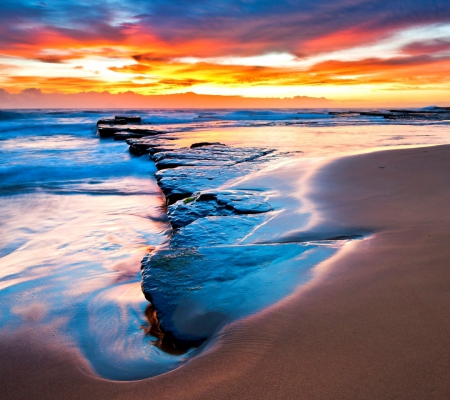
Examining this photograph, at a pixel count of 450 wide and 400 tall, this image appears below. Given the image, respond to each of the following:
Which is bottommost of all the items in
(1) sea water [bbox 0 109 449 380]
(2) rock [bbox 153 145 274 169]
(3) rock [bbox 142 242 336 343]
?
(1) sea water [bbox 0 109 449 380]

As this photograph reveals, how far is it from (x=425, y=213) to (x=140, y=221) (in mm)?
3485

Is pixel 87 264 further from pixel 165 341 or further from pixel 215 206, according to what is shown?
pixel 165 341

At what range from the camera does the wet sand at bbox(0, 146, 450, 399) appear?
4.16 ft

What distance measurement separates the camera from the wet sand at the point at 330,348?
1267mm

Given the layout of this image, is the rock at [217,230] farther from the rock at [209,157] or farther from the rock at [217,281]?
the rock at [209,157]

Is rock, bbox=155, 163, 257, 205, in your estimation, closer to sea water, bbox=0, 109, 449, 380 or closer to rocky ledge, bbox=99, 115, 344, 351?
sea water, bbox=0, 109, 449, 380

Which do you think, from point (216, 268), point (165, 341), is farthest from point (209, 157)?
point (165, 341)

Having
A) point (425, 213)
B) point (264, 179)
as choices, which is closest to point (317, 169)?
point (264, 179)

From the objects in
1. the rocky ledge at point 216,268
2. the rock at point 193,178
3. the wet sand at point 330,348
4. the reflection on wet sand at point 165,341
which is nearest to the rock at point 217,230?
the rocky ledge at point 216,268

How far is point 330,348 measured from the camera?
4.73ft

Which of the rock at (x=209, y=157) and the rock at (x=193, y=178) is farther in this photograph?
the rock at (x=209, y=157)

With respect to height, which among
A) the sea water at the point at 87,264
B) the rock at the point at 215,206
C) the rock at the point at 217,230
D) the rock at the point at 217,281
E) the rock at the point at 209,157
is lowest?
the sea water at the point at 87,264

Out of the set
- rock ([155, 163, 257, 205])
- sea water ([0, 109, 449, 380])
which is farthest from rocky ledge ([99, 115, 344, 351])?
rock ([155, 163, 257, 205])

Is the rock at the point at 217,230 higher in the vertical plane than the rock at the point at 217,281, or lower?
higher
